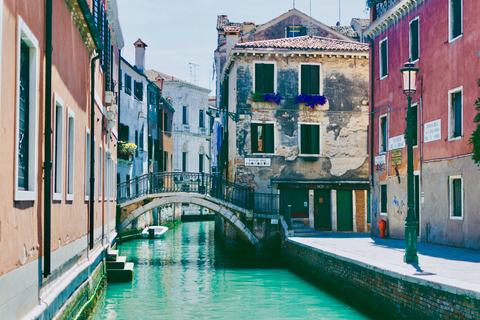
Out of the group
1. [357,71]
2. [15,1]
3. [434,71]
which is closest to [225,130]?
[357,71]

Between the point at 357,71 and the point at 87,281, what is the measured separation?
54.0 ft

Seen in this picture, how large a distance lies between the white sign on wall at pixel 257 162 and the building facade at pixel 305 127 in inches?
1.5

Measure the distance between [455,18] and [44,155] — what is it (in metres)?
11.9

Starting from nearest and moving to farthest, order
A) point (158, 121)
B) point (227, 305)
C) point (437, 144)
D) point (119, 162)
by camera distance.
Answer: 1. point (227, 305)
2. point (437, 144)
3. point (119, 162)
4. point (158, 121)

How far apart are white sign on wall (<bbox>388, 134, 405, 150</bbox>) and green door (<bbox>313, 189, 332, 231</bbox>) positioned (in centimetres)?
551

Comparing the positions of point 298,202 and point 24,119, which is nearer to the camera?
point 24,119

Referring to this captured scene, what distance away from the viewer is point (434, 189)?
16203 mm

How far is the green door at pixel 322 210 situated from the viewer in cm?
2444

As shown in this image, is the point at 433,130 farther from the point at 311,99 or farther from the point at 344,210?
the point at 344,210

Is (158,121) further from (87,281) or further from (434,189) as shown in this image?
(87,281)

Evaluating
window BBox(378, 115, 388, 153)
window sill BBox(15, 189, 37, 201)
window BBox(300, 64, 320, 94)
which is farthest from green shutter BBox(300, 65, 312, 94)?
window sill BBox(15, 189, 37, 201)

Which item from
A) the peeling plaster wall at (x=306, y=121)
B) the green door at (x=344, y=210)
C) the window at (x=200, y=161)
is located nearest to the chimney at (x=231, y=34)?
the peeling plaster wall at (x=306, y=121)

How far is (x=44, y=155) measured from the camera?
679cm

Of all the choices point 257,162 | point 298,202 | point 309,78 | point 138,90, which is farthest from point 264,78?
point 138,90
